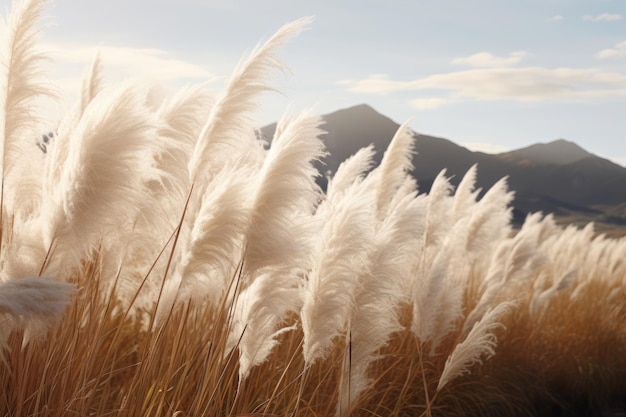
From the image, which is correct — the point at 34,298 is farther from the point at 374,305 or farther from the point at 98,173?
the point at 374,305

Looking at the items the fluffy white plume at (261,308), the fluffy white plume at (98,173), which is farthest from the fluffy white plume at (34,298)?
the fluffy white plume at (261,308)

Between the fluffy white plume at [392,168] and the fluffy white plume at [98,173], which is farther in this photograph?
the fluffy white plume at [392,168]

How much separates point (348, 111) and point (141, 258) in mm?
136839

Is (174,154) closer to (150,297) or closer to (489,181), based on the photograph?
(150,297)

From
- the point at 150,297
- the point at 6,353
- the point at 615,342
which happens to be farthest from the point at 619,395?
the point at 6,353

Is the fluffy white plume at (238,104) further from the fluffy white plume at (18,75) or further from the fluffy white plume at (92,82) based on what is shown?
the fluffy white plume at (92,82)

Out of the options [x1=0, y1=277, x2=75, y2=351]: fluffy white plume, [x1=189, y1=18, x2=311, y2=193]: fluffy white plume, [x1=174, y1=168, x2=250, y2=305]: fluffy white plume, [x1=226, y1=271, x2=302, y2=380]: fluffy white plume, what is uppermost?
[x1=189, y1=18, x2=311, y2=193]: fluffy white plume

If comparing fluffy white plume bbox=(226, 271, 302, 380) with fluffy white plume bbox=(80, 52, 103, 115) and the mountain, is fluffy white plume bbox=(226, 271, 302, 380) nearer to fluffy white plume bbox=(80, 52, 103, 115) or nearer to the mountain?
fluffy white plume bbox=(80, 52, 103, 115)

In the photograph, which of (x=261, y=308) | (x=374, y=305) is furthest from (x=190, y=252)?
(x=374, y=305)

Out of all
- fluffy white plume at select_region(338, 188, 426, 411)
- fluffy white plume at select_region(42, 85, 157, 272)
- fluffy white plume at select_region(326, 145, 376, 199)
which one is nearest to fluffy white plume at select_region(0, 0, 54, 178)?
fluffy white plume at select_region(42, 85, 157, 272)

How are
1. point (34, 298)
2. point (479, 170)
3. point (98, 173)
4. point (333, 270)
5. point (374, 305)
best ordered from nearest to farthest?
point (34, 298)
point (98, 173)
point (333, 270)
point (374, 305)
point (479, 170)

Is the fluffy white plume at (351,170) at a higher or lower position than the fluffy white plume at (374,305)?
higher

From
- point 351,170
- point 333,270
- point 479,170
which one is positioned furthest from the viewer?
point 479,170

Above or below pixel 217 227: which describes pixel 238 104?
above
